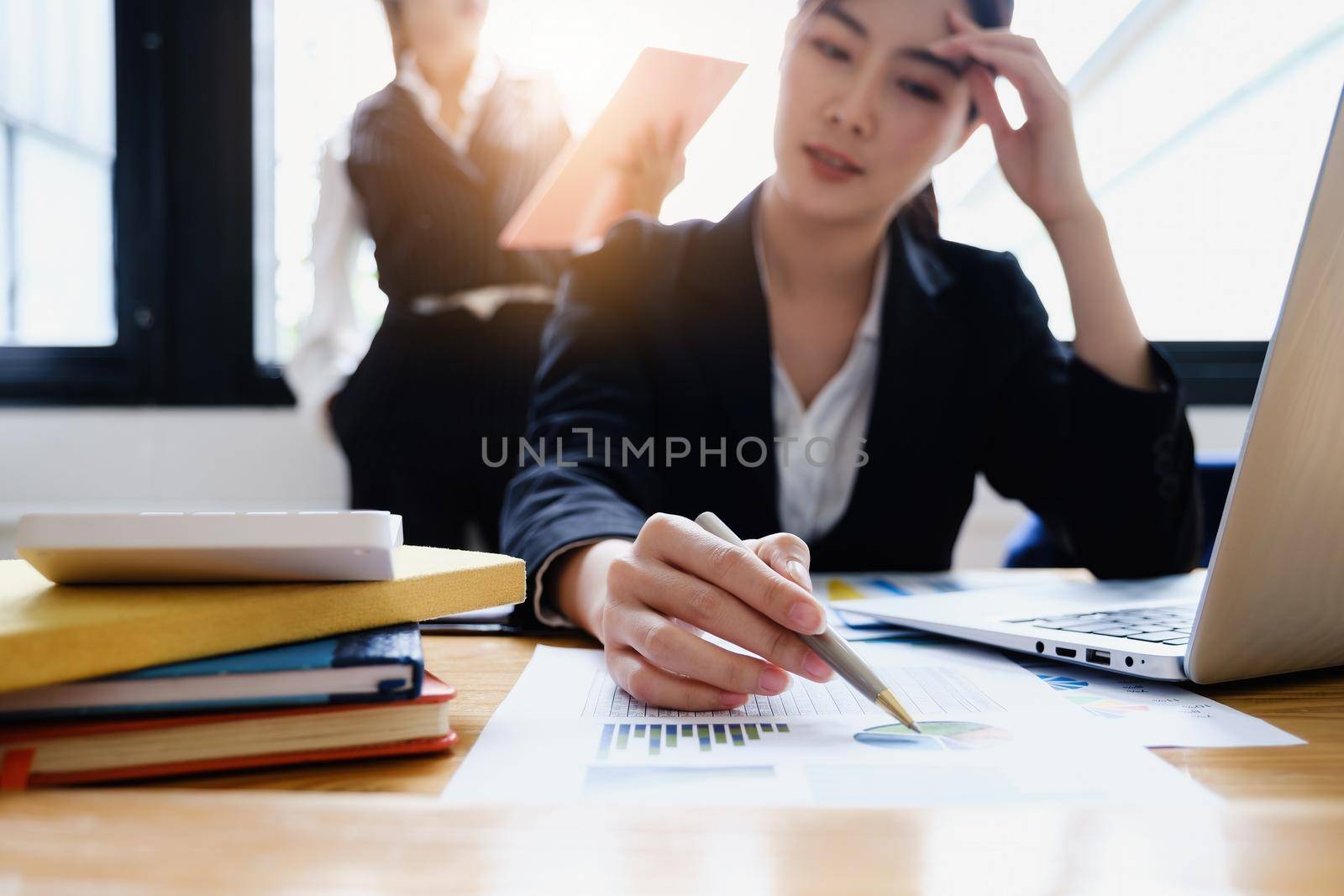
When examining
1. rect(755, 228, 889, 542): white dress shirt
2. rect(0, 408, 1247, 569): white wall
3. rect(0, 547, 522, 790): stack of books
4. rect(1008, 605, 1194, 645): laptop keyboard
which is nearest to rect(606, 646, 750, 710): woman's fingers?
rect(0, 547, 522, 790): stack of books

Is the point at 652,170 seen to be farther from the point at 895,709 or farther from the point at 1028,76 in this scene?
the point at 895,709

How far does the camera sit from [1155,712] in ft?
1.46

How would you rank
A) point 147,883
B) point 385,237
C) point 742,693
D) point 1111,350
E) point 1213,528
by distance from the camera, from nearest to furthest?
point 147,883, point 742,693, point 1111,350, point 1213,528, point 385,237

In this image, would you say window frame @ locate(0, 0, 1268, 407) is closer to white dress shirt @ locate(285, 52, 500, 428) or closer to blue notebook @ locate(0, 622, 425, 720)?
white dress shirt @ locate(285, 52, 500, 428)

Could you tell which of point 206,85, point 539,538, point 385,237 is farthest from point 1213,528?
point 206,85

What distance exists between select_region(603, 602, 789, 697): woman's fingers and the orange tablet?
77 cm

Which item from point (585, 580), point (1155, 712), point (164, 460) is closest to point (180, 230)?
point (164, 460)

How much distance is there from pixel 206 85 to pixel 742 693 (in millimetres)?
1515

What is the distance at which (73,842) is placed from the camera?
0.95ft

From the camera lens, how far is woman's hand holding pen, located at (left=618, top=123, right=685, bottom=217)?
1092 mm

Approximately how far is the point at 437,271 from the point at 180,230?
1.79 feet

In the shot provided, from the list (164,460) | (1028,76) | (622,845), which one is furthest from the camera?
(164,460)

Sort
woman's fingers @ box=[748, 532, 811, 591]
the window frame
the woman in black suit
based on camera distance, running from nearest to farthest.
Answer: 1. woman's fingers @ box=[748, 532, 811, 591]
2. the woman in black suit
3. the window frame

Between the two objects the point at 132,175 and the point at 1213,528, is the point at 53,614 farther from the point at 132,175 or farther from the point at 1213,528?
the point at 132,175
